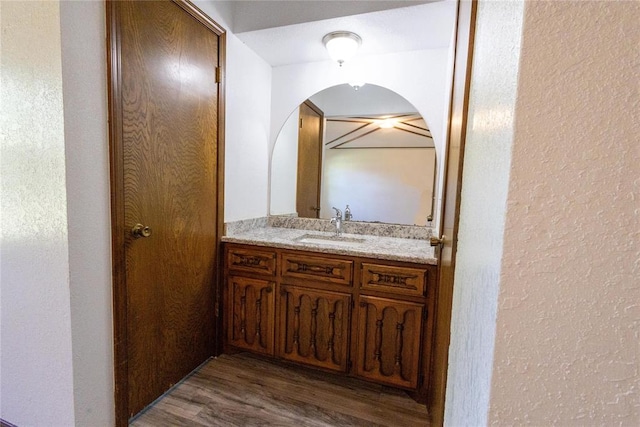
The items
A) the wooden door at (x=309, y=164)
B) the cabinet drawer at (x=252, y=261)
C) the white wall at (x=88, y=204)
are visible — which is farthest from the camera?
the wooden door at (x=309, y=164)

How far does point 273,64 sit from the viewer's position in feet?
7.29

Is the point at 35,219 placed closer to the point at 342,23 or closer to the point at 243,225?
the point at 243,225

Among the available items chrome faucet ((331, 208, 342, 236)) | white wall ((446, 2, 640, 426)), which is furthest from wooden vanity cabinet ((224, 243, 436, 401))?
white wall ((446, 2, 640, 426))

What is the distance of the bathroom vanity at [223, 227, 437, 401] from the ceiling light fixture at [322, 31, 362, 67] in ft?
3.96

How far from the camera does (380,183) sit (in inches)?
84.2

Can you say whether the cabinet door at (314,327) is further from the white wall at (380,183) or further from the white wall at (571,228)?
the white wall at (571,228)

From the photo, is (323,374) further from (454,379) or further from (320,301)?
(454,379)

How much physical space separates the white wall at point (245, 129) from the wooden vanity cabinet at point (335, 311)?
387 millimetres

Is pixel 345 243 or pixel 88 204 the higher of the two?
pixel 88 204

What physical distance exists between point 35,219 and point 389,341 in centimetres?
169

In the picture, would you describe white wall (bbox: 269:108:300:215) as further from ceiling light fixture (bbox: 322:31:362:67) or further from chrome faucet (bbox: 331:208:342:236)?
ceiling light fixture (bbox: 322:31:362:67)

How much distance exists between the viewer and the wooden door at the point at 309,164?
2.28 m

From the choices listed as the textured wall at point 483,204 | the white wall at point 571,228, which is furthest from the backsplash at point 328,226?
the white wall at point 571,228

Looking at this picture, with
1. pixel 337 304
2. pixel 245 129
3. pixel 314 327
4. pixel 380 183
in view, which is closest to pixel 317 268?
pixel 337 304
